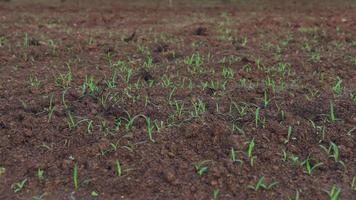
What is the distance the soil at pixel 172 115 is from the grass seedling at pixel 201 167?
0.02 metres

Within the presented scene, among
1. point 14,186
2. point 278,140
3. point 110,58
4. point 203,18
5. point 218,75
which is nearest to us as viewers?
point 14,186

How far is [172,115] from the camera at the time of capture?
11.5ft

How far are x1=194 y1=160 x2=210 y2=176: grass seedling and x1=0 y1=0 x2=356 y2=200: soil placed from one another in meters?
0.02

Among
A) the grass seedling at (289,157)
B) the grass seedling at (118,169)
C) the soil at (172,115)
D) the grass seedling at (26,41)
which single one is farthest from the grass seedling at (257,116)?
the grass seedling at (26,41)

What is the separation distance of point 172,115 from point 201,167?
627 millimetres

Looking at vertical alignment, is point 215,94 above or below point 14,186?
above

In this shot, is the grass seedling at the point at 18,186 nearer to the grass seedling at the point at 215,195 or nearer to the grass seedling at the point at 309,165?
the grass seedling at the point at 215,195

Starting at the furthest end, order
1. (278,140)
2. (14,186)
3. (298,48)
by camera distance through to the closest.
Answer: (298,48) → (278,140) → (14,186)

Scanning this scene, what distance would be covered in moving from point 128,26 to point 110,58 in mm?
2405

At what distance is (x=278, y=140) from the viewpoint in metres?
3.25

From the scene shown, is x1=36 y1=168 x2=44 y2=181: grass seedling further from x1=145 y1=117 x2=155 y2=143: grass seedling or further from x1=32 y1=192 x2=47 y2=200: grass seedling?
x1=145 y1=117 x2=155 y2=143: grass seedling

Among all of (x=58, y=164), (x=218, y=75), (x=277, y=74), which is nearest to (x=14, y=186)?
(x=58, y=164)

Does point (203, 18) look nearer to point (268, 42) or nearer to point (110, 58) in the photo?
point (268, 42)

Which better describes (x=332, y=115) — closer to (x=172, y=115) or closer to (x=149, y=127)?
(x=172, y=115)
